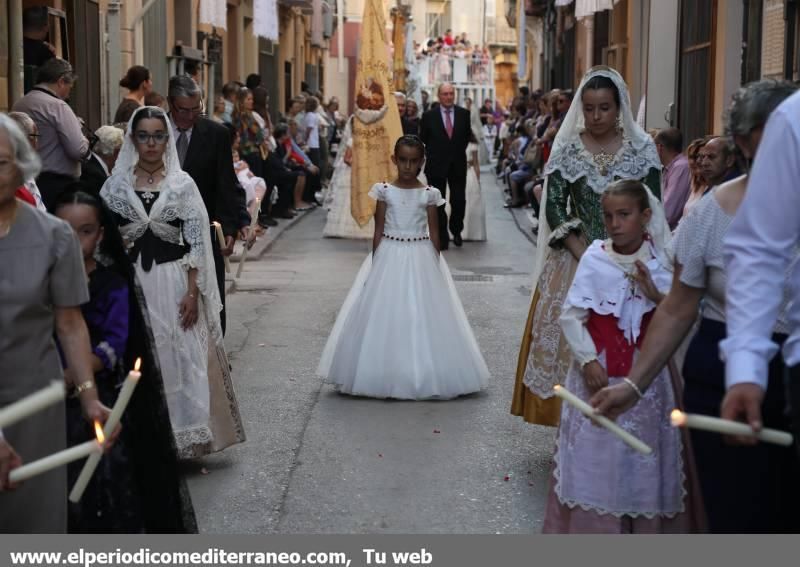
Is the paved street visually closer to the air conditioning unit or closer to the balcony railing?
the air conditioning unit

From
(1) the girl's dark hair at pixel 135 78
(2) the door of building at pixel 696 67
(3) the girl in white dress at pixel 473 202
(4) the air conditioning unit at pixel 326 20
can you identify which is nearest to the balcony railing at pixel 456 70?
(4) the air conditioning unit at pixel 326 20

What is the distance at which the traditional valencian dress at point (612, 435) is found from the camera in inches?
217

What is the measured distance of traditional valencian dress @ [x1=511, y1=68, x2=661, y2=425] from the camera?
725 cm

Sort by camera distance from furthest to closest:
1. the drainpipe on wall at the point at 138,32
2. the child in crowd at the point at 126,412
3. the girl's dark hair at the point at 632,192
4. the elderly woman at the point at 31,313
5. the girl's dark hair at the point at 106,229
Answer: the drainpipe on wall at the point at 138,32, the girl's dark hair at the point at 632,192, the girl's dark hair at the point at 106,229, the child in crowd at the point at 126,412, the elderly woman at the point at 31,313

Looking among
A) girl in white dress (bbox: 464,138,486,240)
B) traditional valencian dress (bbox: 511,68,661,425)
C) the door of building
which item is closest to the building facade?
girl in white dress (bbox: 464,138,486,240)

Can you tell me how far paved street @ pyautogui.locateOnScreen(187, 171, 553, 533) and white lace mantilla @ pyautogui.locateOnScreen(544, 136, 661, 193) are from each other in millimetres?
1498

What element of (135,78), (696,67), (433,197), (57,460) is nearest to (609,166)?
(433,197)

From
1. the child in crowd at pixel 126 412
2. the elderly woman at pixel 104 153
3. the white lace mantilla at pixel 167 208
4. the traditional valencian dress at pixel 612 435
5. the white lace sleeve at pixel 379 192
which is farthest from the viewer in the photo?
the white lace sleeve at pixel 379 192

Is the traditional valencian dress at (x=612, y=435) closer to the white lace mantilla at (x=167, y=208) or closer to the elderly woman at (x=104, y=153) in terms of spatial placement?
the white lace mantilla at (x=167, y=208)

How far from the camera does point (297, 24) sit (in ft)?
133

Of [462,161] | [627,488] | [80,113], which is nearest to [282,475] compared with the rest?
[627,488]

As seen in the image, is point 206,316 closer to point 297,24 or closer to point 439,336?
point 439,336

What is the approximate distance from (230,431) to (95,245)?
7.89 ft

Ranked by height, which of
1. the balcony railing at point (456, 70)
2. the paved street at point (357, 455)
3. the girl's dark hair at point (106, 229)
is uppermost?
the balcony railing at point (456, 70)
